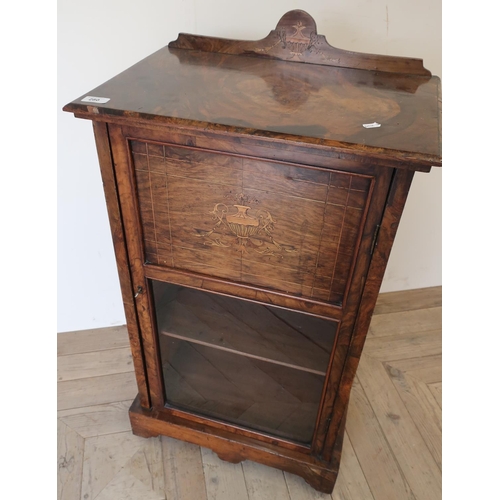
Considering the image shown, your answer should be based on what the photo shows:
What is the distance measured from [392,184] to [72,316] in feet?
4.11

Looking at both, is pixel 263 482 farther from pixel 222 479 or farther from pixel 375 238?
pixel 375 238

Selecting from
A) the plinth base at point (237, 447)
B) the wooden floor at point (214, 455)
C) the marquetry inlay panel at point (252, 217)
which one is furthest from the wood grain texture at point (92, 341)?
the marquetry inlay panel at point (252, 217)

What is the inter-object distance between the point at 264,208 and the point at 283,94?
0.73 ft

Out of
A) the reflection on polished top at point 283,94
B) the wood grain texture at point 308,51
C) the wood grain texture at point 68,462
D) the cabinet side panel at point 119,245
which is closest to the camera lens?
the reflection on polished top at point 283,94

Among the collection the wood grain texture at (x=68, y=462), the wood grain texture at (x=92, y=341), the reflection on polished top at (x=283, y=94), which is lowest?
the wood grain texture at (x=92, y=341)

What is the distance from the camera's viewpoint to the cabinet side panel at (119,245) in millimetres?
835

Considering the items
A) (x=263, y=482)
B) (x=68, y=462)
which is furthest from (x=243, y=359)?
(x=68, y=462)

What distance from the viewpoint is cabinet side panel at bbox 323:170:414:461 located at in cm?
74

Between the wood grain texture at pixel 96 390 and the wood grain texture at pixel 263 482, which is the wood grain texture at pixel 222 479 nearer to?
the wood grain texture at pixel 263 482

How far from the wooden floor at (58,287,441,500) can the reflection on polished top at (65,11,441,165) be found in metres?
0.94

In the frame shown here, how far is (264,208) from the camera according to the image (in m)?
0.83

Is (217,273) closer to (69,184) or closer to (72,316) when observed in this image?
(69,184)

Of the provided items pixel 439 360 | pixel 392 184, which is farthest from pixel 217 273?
pixel 439 360
